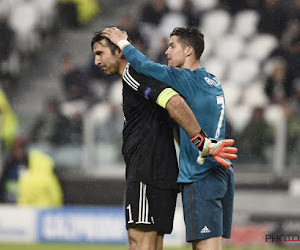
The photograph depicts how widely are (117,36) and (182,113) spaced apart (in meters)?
0.79

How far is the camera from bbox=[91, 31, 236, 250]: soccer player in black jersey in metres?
4.83

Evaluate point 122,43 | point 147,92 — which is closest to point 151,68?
point 147,92

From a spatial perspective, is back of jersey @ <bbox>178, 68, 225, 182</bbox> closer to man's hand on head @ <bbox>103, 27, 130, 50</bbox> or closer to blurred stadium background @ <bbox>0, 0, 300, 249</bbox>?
man's hand on head @ <bbox>103, 27, 130, 50</bbox>

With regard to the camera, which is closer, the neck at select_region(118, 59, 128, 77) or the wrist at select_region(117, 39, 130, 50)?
the wrist at select_region(117, 39, 130, 50)

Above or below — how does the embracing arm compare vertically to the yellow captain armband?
above

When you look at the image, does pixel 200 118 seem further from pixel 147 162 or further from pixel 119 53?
pixel 119 53

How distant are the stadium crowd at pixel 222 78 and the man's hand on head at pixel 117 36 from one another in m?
4.35

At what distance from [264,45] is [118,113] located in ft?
7.68

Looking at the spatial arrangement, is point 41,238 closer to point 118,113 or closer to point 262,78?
point 118,113

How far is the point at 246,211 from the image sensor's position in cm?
941

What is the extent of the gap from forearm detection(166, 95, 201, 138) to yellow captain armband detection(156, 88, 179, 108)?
0.02m

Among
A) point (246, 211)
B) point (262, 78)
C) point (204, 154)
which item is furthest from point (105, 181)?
point (204, 154)

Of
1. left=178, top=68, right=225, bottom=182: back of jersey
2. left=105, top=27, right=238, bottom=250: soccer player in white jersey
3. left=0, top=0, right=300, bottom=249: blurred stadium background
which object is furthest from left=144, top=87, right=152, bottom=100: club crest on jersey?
left=0, top=0, right=300, bottom=249: blurred stadium background

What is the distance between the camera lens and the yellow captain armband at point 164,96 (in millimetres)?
4676
